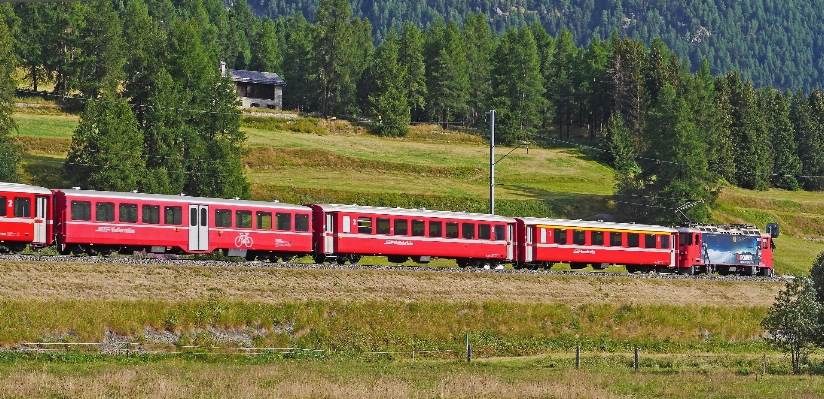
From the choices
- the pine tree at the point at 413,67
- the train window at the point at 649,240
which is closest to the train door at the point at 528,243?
the train window at the point at 649,240

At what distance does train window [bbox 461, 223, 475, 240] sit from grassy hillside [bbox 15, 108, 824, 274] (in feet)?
93.9

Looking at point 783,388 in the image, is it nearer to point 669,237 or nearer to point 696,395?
point 696,395

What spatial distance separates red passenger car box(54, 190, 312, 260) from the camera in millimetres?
49281

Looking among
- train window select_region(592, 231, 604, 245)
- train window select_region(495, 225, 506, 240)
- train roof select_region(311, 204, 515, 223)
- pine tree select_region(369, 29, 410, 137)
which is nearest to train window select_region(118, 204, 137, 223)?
train roof select_region(311, 204, 515, 223)

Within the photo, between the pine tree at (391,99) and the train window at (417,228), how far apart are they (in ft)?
211

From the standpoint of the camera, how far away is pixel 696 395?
37.9m

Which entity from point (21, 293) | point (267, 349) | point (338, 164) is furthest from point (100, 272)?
point (338, 164)

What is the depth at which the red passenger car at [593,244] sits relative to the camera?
210ft

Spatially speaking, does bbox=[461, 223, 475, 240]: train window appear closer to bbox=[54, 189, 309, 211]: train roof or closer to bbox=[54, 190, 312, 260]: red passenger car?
bbox=[54, 190, 312, 260]: red passenger car

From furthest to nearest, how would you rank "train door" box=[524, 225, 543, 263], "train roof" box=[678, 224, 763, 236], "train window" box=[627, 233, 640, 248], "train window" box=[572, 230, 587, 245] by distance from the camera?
1. "train roof" box=[678, 224, 763, 236]
2. "train window" box=[627, 233, 640, 248]
3. "train window" box=[572, 230, 587, 245]
4. "train door" box=[524, 225, 543, 263]

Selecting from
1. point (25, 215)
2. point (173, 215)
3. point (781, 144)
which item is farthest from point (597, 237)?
point (781, 144)

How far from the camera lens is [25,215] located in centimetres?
4775

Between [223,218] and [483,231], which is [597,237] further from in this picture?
[223,218]

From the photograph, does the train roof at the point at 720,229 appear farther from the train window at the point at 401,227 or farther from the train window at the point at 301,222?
the train window at the point at 301,222
